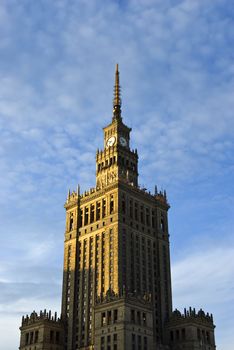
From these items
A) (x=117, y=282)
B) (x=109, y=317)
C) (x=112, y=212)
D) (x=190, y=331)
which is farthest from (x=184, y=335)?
(x=112, y=212)

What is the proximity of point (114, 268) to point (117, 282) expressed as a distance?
17.3ft

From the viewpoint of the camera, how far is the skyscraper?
15775 centimetres

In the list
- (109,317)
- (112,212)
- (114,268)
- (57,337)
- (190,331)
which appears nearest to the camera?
(109,317)

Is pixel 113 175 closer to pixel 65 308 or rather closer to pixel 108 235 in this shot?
pixel 108 235

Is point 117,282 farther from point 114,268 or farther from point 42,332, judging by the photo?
point 42,332

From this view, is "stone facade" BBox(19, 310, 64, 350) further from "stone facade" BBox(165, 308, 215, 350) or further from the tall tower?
"stone facade" BBox(165, 308, 215, 350)

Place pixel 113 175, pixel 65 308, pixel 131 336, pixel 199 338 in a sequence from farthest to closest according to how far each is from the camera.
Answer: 1. pixel 113 175
2. pixel 65 308
3. pixel 199 338
4. pixel 131 336

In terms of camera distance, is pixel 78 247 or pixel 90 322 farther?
pixel 78 247

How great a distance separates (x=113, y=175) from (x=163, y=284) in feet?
136

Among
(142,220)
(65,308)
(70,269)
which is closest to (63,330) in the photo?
(65,308)

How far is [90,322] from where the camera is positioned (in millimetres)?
171875

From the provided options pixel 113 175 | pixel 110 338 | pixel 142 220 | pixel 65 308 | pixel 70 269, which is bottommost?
pixel 110 338

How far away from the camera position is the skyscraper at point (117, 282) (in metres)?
158

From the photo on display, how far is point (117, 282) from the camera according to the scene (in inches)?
6708
